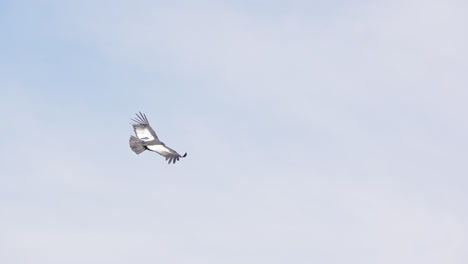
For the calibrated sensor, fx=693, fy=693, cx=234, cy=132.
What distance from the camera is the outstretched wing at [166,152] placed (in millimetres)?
107438

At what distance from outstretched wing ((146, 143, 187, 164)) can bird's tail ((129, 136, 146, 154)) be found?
1.18 meters

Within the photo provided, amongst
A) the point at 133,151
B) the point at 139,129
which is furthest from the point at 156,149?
the point at 139,129

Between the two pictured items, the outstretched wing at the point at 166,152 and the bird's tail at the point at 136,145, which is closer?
the outstretched wing at the point at 166,152

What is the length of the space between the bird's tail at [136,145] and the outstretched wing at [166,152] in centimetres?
118

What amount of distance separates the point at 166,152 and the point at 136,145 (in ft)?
19.0

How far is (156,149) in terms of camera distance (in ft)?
368

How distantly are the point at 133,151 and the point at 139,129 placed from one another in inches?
570

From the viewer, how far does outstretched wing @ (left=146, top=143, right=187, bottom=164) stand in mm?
107438

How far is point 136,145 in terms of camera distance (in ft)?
371

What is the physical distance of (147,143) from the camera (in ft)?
376

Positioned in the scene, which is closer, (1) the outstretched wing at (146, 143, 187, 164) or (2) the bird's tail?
(1) the outstretched wing at (146, 143, 187, 164)

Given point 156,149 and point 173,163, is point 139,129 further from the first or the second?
point 173,163

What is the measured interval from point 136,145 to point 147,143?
7.40ft

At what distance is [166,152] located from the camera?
110688mm
